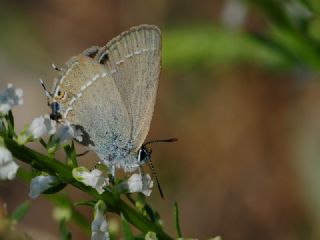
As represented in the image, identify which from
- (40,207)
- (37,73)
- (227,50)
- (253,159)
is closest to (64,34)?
(37,73)

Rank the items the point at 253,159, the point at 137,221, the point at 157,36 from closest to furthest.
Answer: the point at 137,221 < the point at 157,36 < the point at 253,159

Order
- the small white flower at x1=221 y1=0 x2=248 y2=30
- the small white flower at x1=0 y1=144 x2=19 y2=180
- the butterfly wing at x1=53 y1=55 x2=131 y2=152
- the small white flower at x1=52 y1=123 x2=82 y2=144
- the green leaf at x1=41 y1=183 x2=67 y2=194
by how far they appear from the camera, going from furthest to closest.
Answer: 1. the small white flower at x1=221 y1=0 x2=248 y2=30
2. the butterfly wing at x1=53 y1=55 x2=131 y2=152
3. the small white flower at x1=52 y1=123 x2=82 y2=144
4. the green leaf at x1=41 y1=183 x2=67 y2=194
5. the small white flower at x1=0 y1=144 x2=19 y2=180

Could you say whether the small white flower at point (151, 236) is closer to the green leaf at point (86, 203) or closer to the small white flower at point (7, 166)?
the green leaf at point (86, 203)

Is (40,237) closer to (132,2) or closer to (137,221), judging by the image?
(137,221)

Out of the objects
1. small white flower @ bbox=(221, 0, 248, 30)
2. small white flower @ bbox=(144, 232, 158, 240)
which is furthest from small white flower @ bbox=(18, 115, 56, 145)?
small white flower @ bbox=(221, 0, 248, 30)

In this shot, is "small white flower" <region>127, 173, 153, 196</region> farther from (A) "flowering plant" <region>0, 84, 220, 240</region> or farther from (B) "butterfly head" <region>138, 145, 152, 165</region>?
(B) "butterfly head" <region>138, 145, 152, 165</region>

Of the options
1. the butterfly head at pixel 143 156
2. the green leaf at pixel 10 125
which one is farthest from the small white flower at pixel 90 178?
the butterfly head at pixel 143 156
